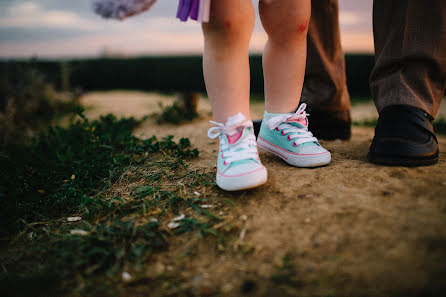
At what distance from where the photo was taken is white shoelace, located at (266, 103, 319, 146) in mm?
1574

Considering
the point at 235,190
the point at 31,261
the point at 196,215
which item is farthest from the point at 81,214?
the point at 235,190

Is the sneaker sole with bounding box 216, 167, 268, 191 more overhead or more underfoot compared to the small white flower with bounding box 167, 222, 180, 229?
more overhead

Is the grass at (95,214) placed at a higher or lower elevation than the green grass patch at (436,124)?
higher

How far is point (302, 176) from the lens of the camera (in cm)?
145

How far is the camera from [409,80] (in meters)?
1.55

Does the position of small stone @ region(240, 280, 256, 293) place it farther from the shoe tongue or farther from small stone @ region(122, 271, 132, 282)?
the shoe tongue

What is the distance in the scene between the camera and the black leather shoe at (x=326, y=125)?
7.45 ft

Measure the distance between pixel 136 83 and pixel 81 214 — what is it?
8331 mm

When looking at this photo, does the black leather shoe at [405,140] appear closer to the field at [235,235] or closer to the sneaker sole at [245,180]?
the field at [235,235]

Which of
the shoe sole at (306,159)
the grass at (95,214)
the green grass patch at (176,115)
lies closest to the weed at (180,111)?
the green grass patch at (176,115)

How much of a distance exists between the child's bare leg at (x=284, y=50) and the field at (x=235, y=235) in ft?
1.25

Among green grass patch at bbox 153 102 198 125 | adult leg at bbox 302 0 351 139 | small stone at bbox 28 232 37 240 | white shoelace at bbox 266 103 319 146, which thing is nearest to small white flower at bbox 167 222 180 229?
small stone at bbox 28 232 37 240

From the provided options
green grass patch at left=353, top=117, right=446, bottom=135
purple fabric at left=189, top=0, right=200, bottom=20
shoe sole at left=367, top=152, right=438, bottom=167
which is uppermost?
purple fabric at left=189, top=0, right=200, bottom=20

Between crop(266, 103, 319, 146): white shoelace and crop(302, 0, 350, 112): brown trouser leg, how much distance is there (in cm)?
69
